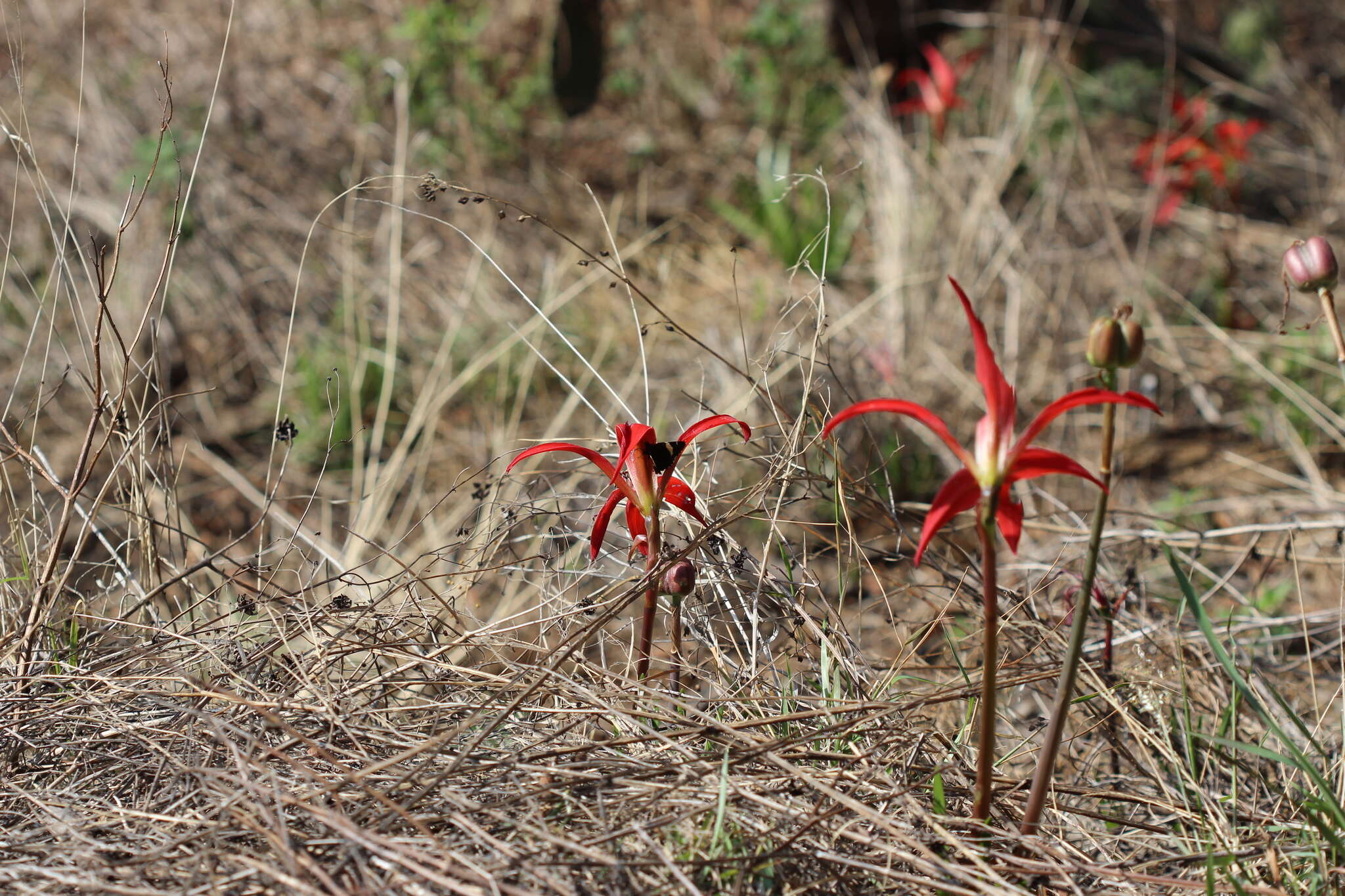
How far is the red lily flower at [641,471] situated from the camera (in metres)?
1.28

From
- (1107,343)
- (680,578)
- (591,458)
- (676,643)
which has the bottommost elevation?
(676,643)

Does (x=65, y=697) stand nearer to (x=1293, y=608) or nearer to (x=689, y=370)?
(x=689, y=370)

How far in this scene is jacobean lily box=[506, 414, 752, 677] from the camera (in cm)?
128

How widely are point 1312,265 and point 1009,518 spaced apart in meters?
0.75

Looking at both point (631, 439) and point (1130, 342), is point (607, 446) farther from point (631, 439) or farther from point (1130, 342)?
point (1130, 342)

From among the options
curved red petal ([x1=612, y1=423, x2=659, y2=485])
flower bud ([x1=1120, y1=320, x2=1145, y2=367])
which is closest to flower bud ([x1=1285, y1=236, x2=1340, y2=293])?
flower bud ([x1=1120, y1=320, x2=1145, y2=367])

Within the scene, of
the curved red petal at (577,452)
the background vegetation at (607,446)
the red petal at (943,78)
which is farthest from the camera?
the red petal at (943,78)

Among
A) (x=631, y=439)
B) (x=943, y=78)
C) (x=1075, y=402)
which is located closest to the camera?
(x=1075, y=402)

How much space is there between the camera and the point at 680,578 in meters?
1.32

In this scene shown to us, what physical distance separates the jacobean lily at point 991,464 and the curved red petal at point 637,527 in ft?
1.29

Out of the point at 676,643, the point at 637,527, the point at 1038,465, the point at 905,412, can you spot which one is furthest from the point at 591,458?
the point at 1038,465

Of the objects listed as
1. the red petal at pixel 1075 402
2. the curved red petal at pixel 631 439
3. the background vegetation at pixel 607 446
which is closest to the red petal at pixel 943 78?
the background vegetation at pixel 607 446

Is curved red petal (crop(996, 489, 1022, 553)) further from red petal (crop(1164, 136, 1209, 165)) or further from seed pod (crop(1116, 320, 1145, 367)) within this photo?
red petal (crop(1164, 136, 1209, 165))

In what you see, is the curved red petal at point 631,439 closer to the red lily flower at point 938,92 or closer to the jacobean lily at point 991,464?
the jacobean lily at point 991,464
